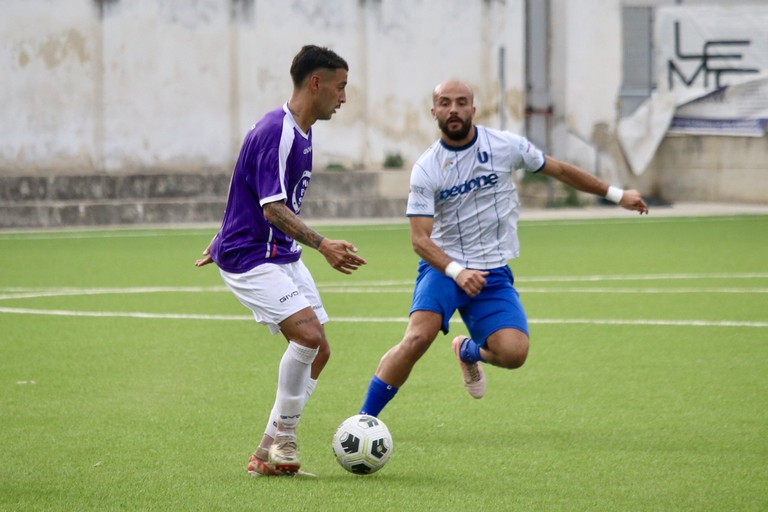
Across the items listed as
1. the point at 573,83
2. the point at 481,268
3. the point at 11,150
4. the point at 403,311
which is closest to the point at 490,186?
the point at 481,268

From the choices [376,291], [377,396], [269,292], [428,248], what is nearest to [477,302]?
[428,248]

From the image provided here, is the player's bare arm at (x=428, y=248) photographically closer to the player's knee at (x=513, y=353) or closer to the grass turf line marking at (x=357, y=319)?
the player's knee at (x=513, y=353)

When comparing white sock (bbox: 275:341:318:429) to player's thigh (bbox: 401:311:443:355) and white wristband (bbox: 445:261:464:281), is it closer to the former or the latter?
player's thigh (bbox: 401:311:443:355)

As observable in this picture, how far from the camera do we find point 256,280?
6.32 m

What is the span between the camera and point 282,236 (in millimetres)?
6438

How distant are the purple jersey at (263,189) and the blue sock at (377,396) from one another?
80 cm

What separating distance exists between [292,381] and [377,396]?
59 cm

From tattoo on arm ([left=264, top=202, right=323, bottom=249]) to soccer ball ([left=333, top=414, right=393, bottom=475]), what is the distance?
90cm

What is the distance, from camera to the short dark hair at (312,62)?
6.39 m

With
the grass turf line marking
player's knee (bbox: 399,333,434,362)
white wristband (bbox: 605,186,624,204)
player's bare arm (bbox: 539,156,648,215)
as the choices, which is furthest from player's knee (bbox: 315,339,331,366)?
the grass turf line marking

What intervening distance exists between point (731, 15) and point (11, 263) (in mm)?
19016

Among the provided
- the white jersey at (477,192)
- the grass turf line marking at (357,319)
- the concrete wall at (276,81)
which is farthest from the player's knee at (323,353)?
the concrete wall at (276,81)

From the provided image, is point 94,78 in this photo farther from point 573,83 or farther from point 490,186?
point 490,186

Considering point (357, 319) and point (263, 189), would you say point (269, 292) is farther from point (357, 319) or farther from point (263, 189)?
point (357, 319)
